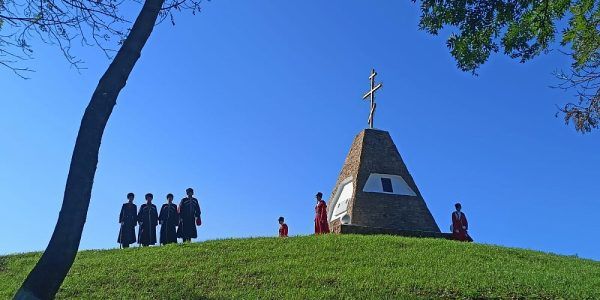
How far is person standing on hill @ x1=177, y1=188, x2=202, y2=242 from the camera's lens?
17234mm

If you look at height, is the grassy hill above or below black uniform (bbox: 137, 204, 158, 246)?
below

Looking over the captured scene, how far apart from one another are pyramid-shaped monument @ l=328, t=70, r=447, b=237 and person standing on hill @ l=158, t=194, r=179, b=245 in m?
5.04

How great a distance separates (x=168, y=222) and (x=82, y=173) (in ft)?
35.0

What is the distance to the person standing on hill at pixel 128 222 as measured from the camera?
56.0ft

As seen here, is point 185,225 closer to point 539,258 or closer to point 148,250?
point 148,250

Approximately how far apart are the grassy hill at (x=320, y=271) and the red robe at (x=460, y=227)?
3.61 m

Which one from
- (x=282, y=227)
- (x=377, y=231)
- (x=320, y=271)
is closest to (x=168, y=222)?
(x=282, y=227)

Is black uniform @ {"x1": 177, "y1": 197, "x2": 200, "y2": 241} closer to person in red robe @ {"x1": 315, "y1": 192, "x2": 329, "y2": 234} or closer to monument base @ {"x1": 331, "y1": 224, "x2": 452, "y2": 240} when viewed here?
person in red robe @ {"x1": 315, "y1": 192, "x2": 329, "y2": 234}

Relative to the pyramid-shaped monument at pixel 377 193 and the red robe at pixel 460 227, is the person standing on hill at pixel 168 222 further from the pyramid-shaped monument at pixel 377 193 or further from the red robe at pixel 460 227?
the red robe at pixel 460 227

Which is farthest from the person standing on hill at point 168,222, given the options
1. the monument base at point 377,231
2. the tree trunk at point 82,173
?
the tree trunk at point 82,173

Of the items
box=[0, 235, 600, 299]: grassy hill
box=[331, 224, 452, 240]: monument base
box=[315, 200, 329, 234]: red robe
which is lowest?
box=[0, 235, 600, 299]: grassy hill

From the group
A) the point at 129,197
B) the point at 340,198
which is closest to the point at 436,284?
the point at 129,197

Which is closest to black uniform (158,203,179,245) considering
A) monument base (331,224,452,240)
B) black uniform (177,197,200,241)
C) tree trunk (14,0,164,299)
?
black uniform (177,197,200,241)

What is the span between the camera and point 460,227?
64.7ft
